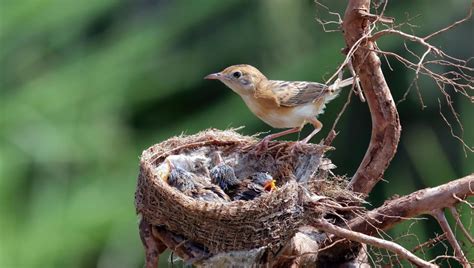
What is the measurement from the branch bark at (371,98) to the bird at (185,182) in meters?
0.44

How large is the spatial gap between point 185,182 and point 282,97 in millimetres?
601

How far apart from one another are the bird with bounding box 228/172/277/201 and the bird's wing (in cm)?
36

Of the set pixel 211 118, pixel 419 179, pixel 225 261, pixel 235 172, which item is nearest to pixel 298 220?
pixel 225 261

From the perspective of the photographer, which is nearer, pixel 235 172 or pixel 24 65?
pixel 235 172

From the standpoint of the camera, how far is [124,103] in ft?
23.2

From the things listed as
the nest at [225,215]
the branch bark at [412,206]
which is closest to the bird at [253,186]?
the nest at [225,215]

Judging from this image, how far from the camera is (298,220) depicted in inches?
112

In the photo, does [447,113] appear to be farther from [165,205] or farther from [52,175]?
[165,205]

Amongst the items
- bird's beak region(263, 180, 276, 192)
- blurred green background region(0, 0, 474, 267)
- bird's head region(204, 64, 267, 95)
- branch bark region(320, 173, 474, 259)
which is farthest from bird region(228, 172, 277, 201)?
blurred green background region(0, 0, 474, 267)

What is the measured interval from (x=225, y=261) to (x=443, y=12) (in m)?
3.50

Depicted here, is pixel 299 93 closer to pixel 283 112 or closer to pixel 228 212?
pixel 283 112

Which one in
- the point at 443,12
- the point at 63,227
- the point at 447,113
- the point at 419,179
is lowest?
the point at 63,227

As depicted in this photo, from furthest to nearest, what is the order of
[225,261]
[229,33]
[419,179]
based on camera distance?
[229,33] < [419,179] < [225,261]

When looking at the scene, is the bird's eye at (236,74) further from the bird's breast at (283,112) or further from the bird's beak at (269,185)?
the bird's beak at (269,185)
